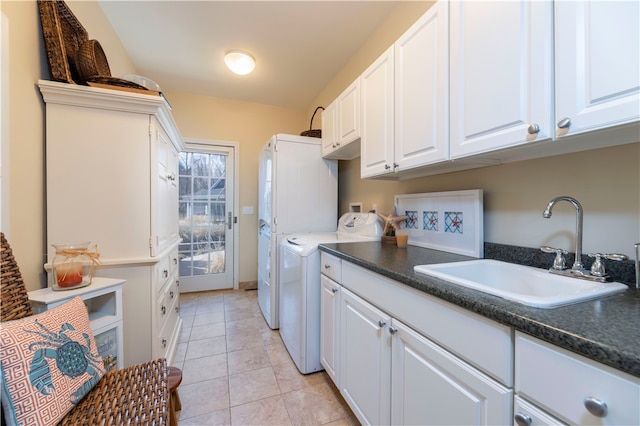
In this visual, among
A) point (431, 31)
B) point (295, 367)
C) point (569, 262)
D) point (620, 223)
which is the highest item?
point (431, 31)

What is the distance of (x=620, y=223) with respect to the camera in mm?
882

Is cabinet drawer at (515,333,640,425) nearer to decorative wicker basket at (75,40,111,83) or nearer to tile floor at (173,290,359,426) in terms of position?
tile floor at (173,290,359,426)

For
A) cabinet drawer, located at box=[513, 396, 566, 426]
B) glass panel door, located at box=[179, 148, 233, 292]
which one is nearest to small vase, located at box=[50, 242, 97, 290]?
cabinet drawer, located at box=[513, 396, 566, 426]

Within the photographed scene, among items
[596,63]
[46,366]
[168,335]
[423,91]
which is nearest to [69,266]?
[46,366]

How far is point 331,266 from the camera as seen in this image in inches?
63.1

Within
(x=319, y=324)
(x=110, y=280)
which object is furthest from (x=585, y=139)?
(x=110, y=280)

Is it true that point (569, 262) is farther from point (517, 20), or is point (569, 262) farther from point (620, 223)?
point (517, 20)

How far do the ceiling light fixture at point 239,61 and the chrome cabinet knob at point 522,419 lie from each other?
9.71ft

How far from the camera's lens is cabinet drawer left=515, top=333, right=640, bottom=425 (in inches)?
17.8

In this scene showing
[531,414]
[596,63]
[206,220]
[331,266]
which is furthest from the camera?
[206,220]

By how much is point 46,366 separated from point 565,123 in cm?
172

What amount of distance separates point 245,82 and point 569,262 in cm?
324

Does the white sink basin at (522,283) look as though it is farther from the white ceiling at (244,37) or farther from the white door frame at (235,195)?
the white door frame at (235,195)

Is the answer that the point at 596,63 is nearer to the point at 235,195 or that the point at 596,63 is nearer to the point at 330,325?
the point at 330,325
